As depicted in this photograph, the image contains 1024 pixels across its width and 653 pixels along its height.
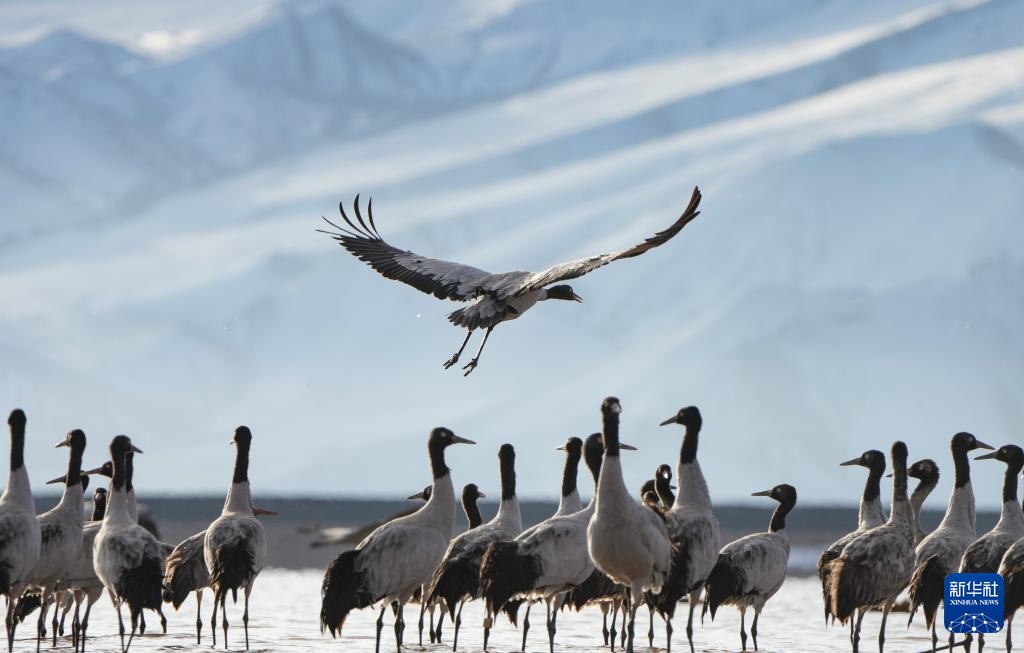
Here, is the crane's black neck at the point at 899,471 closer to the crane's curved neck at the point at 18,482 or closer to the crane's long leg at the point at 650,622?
the crane's long leg at the point at 650,622

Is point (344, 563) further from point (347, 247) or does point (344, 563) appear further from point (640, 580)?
point (347, 247)

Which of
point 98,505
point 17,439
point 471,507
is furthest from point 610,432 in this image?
A: point 98,505

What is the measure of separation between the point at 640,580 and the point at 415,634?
5838mm

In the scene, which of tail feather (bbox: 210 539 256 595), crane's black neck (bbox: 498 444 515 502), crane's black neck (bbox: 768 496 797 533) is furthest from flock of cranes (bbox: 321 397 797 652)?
tail feather (bbox: 210 539 256 595)

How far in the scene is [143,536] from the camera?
17.0m

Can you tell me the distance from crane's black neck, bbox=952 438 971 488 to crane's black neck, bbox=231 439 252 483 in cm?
842

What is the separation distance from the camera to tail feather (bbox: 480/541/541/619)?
16.3 meters

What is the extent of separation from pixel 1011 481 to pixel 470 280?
698 centimetres

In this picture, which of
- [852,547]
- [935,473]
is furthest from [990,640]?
[852,547]

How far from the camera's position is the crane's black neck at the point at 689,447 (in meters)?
17.1

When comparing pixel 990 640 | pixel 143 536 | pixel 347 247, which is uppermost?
pixel 347 247

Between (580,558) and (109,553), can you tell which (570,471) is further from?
(109,553)

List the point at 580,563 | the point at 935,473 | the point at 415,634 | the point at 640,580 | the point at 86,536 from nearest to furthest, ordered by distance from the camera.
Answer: the point at 640,580, the point at 580,563, the point at 86,536, the point at 935,473, the point at 415,634

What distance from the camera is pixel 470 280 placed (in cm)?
1978
